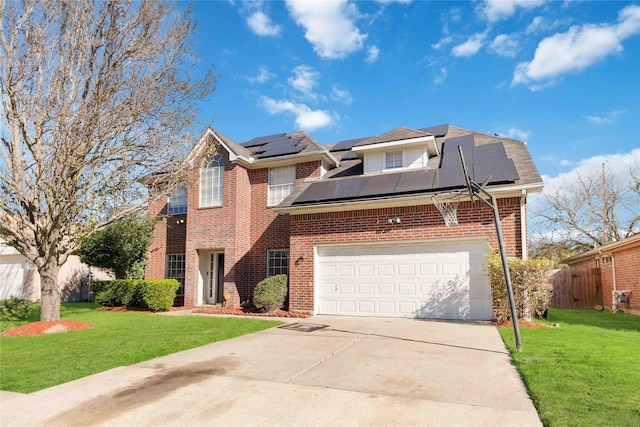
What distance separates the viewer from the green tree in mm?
16328

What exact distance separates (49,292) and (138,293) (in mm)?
4315

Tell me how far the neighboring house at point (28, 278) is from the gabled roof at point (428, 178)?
15159 millimetres

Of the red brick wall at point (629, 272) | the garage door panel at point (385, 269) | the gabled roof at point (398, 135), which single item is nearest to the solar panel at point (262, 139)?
the gabled roof at point (398, 135)

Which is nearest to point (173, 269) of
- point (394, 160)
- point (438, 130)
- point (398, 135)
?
point (394, 160)

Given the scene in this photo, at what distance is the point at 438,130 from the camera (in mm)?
16734

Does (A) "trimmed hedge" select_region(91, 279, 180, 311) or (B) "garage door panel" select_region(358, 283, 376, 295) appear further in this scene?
(A) "trimmed hedge" select_region(91, 279, 180, 311)

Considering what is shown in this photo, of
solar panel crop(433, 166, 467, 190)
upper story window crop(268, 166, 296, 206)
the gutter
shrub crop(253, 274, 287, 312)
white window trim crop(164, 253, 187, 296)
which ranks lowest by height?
shrub crop(253, 274, 287, 312)

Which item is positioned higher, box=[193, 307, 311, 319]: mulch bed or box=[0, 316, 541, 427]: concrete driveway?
box=[0, 316, 541, 427]: concrete driveway

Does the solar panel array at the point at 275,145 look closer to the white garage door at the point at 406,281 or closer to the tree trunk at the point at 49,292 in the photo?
the white garage door at the point at 406,281

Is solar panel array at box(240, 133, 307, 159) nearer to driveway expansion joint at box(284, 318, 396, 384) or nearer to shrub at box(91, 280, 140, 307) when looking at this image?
shrub at box(91, 280, 140, 307)

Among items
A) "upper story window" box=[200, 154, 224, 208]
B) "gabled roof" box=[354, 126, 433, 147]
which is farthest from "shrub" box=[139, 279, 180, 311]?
"gabled roof" box=[354, 126, 433, 147]

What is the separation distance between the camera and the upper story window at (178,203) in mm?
17188

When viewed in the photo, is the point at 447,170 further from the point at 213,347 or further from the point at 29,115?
the point at 29,115

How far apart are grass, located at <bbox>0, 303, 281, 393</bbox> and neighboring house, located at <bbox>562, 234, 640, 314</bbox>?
12387mm
